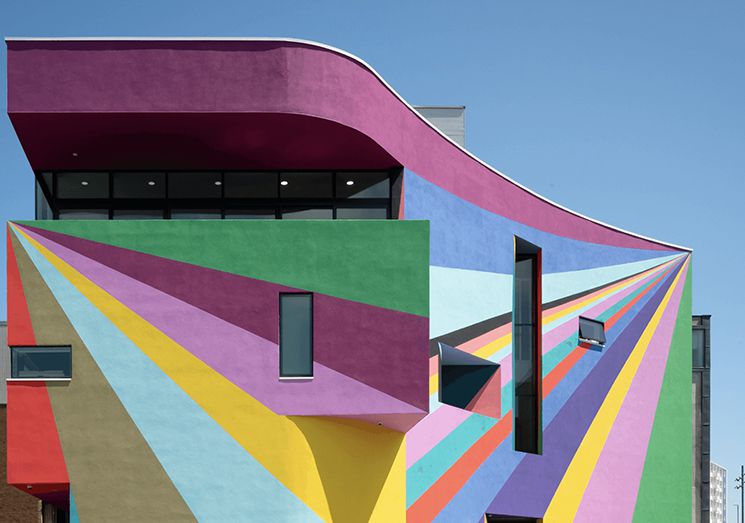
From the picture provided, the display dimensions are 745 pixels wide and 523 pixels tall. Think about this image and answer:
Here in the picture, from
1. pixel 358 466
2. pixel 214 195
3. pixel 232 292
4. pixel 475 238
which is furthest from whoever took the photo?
pixel 475 238

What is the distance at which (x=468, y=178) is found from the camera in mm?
20734

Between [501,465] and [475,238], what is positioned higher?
[475,238]

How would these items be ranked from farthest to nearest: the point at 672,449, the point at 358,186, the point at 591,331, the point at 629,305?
1. the point at 672,449
2. the point at 629,305
3. the point at 591,331
4. the point at 358,186

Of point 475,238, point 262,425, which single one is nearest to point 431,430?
point 475,238

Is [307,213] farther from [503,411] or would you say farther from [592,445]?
[592,445]

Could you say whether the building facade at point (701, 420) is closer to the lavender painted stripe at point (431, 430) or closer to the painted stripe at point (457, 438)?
the painted stripe at point (457, 438)

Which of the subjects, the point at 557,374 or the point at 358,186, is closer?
the point at 358,186

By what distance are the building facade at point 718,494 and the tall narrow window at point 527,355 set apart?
166 m

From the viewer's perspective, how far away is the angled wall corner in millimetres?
19203

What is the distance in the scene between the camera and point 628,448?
24.5 metres

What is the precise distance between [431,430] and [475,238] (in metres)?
5.03

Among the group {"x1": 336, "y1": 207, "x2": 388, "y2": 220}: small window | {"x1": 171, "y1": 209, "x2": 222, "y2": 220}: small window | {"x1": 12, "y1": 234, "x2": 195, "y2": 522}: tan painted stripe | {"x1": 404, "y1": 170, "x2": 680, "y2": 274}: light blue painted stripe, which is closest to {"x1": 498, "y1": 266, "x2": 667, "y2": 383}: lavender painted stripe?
{"x1": 404, "y1": 170, "x2": 680, "y2": 274}: light blue painted stripe

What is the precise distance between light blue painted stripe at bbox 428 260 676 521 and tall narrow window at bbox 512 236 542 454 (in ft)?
1.35

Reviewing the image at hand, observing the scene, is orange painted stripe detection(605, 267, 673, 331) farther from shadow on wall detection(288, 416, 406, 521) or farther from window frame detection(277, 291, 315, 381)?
window frame detection(277, 291, 315, 381)
